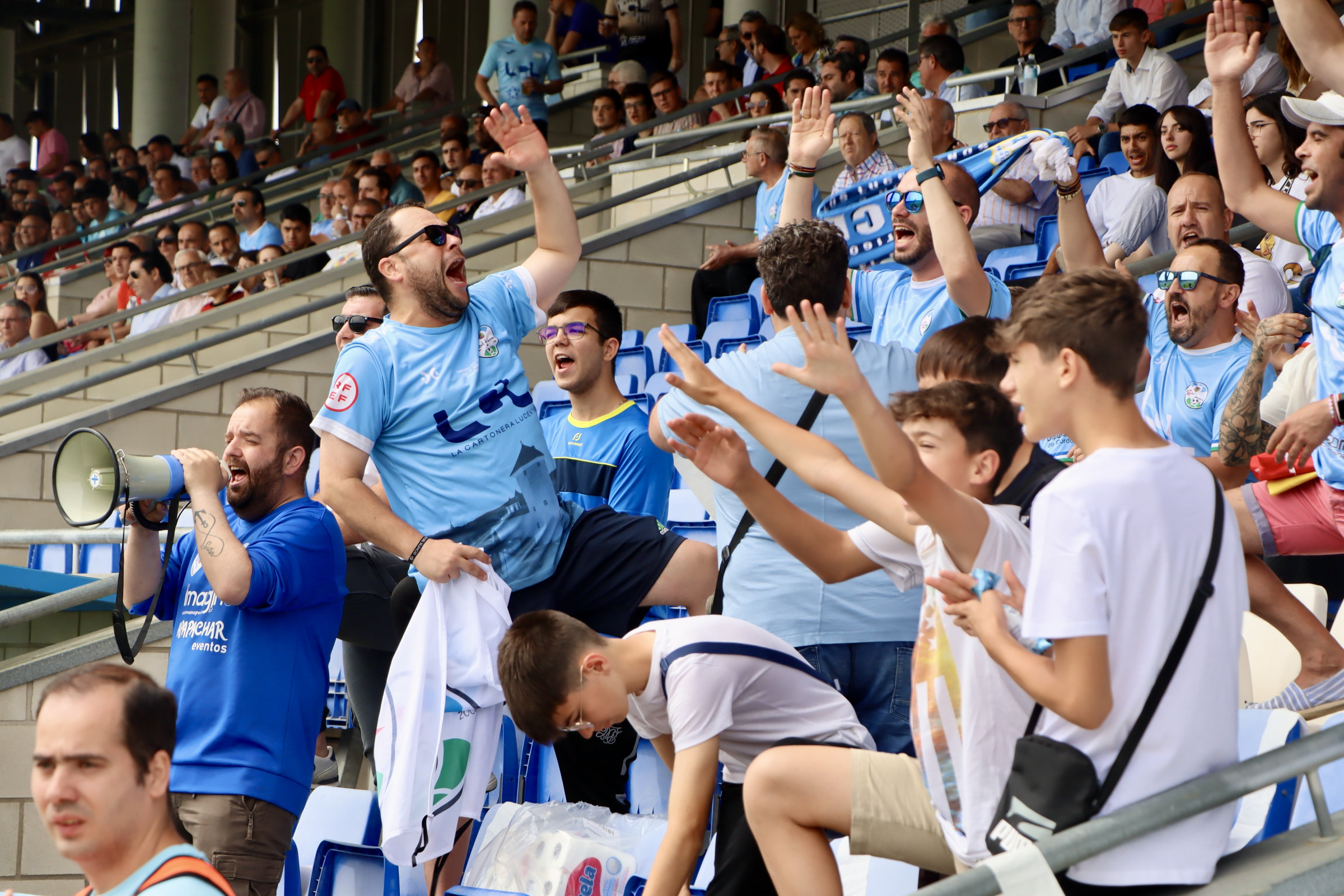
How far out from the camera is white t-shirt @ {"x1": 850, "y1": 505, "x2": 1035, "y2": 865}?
2.23m

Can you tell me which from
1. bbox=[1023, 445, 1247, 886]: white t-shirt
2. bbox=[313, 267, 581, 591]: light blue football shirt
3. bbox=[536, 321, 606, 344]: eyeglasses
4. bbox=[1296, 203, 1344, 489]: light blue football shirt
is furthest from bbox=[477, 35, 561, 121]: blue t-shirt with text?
bbox=[1023, 445, 1247, 886]: white t-shirt

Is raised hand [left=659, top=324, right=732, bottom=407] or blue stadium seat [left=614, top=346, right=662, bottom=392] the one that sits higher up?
raised hand [left=659, top=324, right=732, bottom=407]

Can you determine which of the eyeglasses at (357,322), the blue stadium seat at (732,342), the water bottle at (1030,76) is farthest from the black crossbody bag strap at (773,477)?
the water bottle at (1030,76)

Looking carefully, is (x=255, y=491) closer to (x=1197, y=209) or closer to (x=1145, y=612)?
(x=1145, y=612)

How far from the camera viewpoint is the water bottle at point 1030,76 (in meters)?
9.25

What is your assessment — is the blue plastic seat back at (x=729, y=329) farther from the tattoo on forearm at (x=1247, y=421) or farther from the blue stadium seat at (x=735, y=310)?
the tattoo on forearm at (x=1247, y=421)

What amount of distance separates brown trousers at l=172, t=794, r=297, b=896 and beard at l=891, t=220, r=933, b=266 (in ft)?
9.87

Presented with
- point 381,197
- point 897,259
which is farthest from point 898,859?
point 381,197

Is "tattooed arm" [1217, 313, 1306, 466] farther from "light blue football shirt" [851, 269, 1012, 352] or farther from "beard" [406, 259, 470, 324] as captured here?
"beard" [406, 259, 470, 324]

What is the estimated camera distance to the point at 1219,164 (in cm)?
373

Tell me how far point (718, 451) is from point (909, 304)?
2.58m

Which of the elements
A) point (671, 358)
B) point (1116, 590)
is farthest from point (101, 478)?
point (671, 358)

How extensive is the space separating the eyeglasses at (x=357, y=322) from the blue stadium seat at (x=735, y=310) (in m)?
2.97

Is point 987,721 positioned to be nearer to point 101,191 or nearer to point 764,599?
point 764,599
